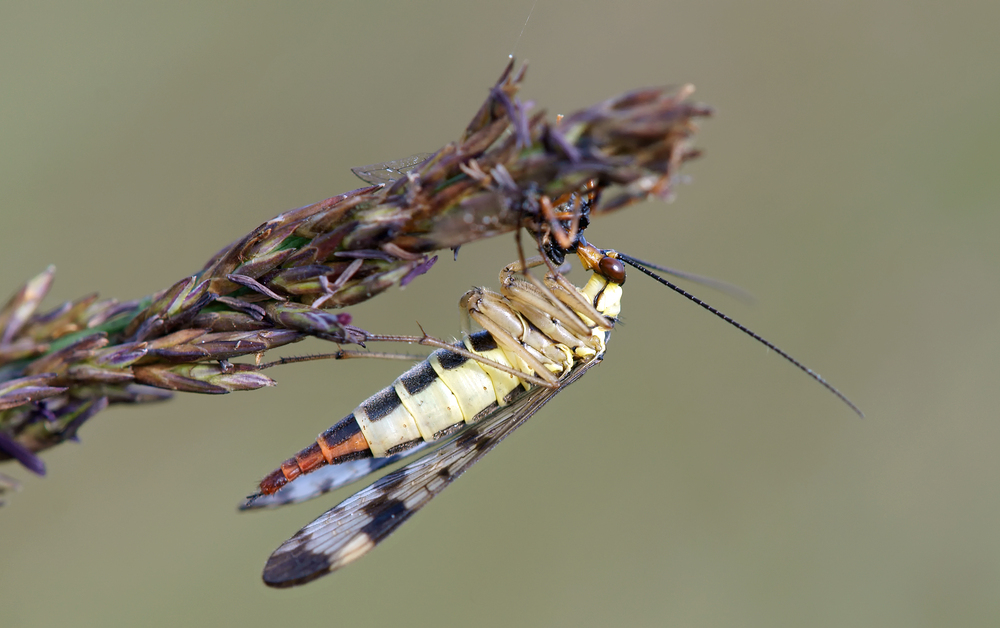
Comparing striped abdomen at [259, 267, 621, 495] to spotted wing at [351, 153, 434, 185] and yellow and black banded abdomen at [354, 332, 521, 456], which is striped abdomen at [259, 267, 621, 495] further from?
spotted wing at [351, 153, 434, 185]

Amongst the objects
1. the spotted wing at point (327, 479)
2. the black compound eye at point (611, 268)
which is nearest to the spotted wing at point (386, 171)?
the black compound eye at point (611, 268)

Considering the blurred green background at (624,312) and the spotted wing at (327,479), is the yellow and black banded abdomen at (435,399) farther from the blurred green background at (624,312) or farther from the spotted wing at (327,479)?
the blurred green background at (624,312)

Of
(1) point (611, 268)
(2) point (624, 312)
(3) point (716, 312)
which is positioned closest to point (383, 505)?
(1) point (611, 268)

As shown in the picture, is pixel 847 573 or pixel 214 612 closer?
pixel 214 612

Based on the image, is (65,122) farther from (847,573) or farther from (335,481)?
(847,573)

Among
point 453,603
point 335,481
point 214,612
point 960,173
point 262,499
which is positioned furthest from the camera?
point 960,173

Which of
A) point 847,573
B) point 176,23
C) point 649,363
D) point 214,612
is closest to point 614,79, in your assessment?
point 649,363
